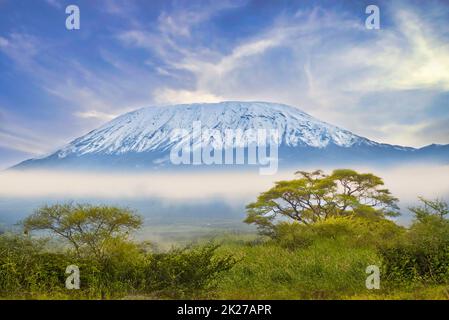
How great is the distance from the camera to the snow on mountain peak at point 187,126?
33.7 meters

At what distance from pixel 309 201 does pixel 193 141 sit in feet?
59.5

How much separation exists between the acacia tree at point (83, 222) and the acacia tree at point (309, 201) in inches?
281

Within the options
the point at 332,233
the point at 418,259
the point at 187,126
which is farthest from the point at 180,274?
the point at 187,126

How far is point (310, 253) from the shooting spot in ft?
36.7

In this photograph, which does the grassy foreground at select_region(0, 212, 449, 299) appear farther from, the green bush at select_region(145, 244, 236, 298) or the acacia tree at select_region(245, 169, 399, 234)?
the acacia tree at select_region(245, 169, 399, 234)

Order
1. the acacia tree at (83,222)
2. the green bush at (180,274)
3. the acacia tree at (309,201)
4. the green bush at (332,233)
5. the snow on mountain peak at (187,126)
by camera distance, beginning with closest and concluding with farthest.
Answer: the green bush at (180,274)
the acacia tree at (83,222)
the green bush at (332,233)
the acacia tree at (309,201)
the snow on mountain peak at (187,126)

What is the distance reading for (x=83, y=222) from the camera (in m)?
10.7

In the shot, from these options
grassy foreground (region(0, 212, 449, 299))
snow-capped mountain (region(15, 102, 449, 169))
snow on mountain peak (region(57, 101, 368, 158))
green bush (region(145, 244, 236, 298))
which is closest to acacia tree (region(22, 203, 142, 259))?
grassy foreground (region(0, 212, 449, 299))

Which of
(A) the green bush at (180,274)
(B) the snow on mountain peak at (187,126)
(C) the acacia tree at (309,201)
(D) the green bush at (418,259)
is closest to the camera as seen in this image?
(A) the green bush at (180,274)

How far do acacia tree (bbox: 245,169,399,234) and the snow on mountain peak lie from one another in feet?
47.8

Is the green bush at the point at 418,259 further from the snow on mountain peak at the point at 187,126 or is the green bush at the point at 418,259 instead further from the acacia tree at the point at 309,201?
the snow on mountain peak at the point at 187,126

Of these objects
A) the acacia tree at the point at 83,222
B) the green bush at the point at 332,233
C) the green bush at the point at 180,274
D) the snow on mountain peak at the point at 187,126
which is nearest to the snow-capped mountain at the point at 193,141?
the snow on mountain peak at the point at 187,126

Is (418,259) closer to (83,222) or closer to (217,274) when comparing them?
(217,274)
